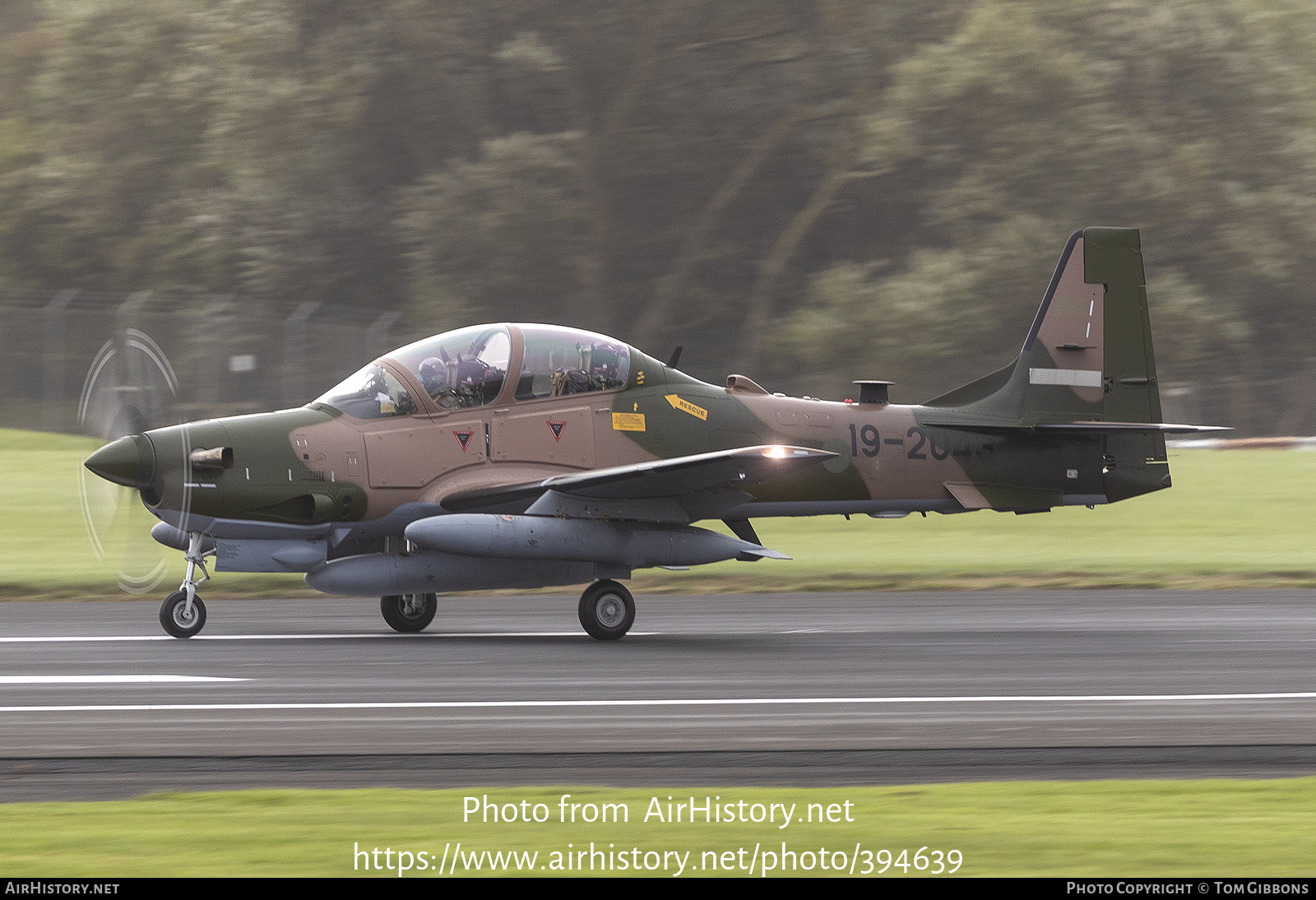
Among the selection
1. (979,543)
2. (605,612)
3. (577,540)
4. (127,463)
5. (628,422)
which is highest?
(628,422)

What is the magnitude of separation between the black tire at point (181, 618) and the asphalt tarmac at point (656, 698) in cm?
16

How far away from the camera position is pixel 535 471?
1426cm

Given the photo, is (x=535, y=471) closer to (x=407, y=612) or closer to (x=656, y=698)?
(x=407, y=612)

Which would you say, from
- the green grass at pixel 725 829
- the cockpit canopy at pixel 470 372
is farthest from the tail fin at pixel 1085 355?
the green grass at pixel 725 829

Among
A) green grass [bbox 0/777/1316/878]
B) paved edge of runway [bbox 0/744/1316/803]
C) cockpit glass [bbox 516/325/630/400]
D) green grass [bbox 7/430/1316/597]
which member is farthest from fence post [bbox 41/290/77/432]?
green grass [bbox 0/777/1316/878]

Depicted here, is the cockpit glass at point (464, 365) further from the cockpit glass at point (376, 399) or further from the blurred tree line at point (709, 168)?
the blurred tree line at point (709, 168)

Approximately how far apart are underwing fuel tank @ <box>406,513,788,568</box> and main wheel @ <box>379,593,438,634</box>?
1.30 metres

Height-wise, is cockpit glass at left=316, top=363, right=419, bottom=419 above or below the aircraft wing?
above

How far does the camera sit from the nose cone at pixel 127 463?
1304 cm

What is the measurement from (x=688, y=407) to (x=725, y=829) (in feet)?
29.0

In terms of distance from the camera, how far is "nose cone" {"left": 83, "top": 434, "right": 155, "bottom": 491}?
13.0 metres

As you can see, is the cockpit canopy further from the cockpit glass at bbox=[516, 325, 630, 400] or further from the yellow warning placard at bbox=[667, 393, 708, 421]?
the yellow warning placard at bbox=[667, 393, 708, 421]

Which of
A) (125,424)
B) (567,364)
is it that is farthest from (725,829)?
(125,424)

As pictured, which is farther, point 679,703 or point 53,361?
point 53,361
